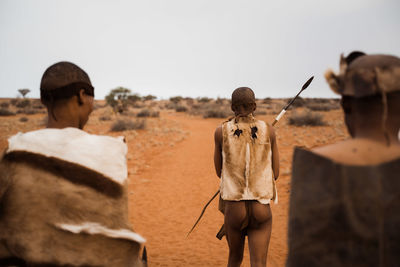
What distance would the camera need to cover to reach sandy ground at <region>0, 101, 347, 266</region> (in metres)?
5.29

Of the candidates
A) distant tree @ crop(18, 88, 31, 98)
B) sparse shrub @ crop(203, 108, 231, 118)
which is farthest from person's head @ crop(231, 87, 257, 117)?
distant tree @ crop(18, 88, 31, 98)

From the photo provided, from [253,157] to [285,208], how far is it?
5.15 m

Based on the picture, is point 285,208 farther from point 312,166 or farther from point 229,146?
point 312,166

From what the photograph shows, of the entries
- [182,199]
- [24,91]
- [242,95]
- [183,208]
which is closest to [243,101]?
[242,95]

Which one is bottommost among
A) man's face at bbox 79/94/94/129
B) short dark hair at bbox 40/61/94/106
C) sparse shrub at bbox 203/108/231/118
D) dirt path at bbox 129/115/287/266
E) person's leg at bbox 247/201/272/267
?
dirt path at bbox 129/115/287/266

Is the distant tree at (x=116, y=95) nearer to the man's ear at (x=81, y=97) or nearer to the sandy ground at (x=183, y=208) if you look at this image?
the sandy ground at (x=183, y=208)

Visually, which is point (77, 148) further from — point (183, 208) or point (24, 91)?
point (24, 91)

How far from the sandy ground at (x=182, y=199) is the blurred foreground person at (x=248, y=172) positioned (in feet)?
7.83

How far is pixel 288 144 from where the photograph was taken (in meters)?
14.3

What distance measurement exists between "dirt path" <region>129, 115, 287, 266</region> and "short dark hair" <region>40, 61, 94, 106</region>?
394cm

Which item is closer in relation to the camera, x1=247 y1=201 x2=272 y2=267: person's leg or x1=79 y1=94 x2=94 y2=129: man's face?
x1=79 y1=94 x2=94 y2=129: man's face

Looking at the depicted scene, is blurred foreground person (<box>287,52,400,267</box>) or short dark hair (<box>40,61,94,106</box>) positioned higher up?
short dark hair (<box>40,61,94,106</box>)

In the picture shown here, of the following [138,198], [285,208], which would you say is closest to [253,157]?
[285,208]

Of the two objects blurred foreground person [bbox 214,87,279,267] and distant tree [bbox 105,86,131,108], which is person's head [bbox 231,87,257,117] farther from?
distant tree [bbox 105,86,131,108]
